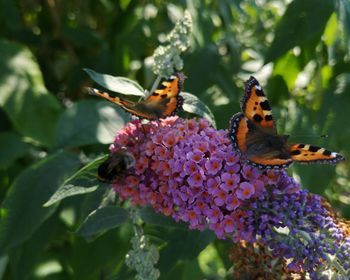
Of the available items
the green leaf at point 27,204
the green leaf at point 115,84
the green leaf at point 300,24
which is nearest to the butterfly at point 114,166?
the green leaf at point 115,84

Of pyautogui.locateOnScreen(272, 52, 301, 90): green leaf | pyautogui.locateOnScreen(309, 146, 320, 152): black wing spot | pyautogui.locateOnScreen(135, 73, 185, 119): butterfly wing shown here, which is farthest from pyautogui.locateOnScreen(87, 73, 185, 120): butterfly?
pyautogui.locateOnScreen(272, 52, 301, 90): green leaf

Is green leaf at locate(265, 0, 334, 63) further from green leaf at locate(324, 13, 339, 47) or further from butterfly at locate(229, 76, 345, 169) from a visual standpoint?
butterfly at locate(229, 76, 345, 169)

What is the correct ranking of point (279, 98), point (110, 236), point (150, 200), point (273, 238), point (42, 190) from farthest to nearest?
point (279, 98), point (110, 236), point (42, 190), point (150, 200), point (273, 238)

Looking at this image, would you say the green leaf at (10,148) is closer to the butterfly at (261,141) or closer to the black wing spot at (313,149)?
the butterfly at (261,141)

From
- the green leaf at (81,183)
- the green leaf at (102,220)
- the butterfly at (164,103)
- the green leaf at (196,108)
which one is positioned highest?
the butterfly at (164,103)

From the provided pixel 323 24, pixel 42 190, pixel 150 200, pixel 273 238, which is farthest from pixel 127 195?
pixel 323 24

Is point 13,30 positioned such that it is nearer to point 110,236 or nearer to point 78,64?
point 78,64

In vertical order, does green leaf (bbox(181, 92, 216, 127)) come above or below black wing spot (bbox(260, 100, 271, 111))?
below

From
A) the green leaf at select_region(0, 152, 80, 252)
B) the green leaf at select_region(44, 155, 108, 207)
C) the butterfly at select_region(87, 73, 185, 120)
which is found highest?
the butterfly at select_region(87, 73, 185, 120)
